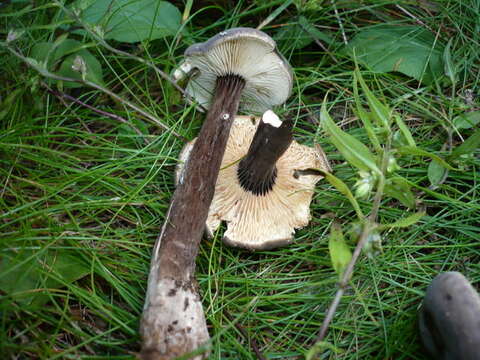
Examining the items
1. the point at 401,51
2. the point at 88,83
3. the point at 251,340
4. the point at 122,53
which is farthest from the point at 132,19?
the point at 251,340

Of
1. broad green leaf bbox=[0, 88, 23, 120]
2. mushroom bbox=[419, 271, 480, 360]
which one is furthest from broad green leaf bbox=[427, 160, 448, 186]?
broad green leaf bbox=[0, 88, 23, 120]

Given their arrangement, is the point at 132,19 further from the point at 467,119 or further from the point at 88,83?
the point at 467,119

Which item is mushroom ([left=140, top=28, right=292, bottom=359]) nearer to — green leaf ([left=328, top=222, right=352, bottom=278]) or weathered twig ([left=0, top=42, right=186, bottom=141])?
weathered twig ([left=0, top=42, right=186, bottom=141])

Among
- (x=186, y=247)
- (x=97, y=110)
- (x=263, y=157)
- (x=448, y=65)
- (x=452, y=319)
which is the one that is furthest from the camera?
(x=448, y=65)

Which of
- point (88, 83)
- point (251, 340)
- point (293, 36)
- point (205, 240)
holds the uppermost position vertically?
point (293, 36)

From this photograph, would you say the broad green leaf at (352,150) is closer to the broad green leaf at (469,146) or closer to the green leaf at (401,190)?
the green leaf at (401,190)

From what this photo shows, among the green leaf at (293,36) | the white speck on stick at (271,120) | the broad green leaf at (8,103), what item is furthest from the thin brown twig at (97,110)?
the green leaf at (293,36)

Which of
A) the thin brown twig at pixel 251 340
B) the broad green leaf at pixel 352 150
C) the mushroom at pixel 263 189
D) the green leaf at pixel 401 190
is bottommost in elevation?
the thin brown twig at pixel 251 340
